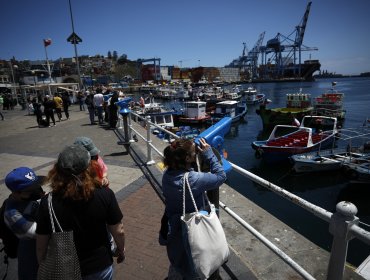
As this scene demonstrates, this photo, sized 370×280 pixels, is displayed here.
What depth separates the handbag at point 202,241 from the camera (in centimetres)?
175

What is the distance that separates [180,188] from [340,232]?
1.06 metres

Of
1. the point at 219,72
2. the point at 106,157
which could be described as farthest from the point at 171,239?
the point at 219,72

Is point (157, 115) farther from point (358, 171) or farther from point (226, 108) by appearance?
point (358, 171)

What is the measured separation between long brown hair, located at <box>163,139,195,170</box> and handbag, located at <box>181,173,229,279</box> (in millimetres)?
284

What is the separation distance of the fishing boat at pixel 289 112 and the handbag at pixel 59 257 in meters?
30.2

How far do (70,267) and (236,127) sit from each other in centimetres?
3466

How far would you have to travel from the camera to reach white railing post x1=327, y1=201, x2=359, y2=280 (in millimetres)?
1384

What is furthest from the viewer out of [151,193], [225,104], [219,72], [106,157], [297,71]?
[219,72]

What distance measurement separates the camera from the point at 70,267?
1.63m

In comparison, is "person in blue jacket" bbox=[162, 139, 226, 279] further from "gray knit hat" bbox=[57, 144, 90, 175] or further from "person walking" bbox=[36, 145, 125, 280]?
"gray knit hat" bbox=[57, 144, 90, 175]

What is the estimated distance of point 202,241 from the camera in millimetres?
1760

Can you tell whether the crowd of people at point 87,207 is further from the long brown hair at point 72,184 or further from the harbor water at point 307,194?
the harbor water at point 307,194

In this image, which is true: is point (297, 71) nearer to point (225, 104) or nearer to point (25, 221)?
point (225, 104)

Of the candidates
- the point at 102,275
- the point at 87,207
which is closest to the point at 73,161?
the point at 87,207
